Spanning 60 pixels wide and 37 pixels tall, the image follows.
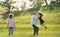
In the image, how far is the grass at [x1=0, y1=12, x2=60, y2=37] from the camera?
9.04m

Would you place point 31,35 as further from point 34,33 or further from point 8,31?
point 8,31

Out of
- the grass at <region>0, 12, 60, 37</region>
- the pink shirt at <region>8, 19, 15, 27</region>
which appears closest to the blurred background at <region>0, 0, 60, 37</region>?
the grass at <region>0, 12, 60, 37</region>

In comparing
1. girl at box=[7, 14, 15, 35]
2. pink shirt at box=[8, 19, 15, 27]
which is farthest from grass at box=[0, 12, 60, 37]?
pink shirt at box=[8, 19, 15, 27]

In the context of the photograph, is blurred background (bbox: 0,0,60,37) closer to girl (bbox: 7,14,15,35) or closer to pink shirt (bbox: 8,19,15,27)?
girl (bbox: 7,14,15,35)

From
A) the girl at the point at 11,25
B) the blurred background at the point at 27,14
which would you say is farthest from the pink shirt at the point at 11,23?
the blurred background at the point at 27,14

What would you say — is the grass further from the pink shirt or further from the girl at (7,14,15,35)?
the pink shirt

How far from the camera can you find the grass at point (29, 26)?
29.7 ft

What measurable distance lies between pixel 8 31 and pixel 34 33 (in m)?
1.06

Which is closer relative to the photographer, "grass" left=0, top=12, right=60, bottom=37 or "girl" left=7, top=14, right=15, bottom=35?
"girl" left=7, top=14, right=15, bottom=35

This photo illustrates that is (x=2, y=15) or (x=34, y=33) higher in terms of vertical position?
(x=2, y=15)

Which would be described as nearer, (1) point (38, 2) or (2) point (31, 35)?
(2) point (31, 35)

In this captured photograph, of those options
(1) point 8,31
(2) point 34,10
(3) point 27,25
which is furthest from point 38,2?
(1) point 8,31

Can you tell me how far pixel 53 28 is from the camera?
919 cm

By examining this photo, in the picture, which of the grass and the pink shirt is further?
the grass
